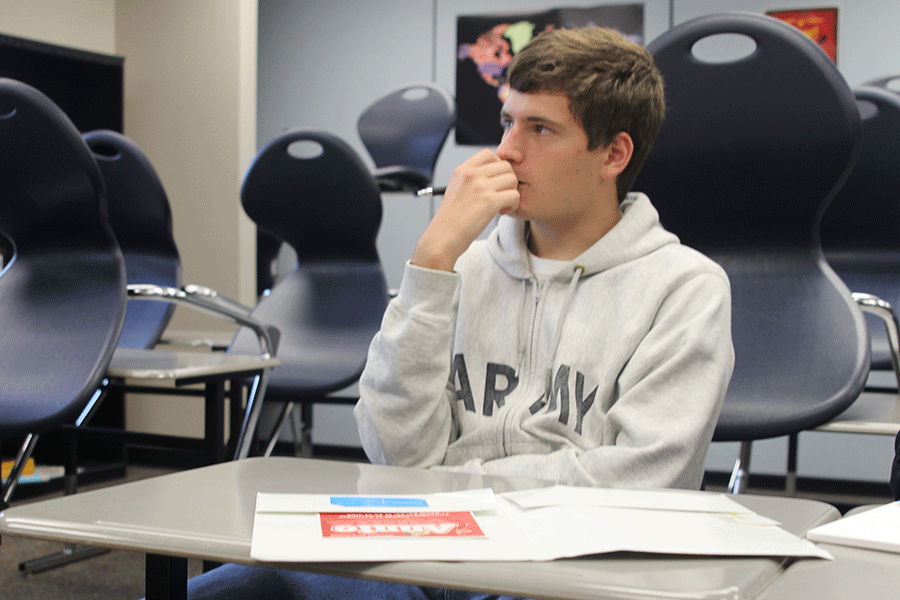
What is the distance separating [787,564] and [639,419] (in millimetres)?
445

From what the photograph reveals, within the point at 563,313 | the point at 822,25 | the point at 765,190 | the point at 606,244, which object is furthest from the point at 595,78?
the point at 822,25

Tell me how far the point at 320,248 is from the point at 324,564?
226 centimetres

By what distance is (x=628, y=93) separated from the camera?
120cm

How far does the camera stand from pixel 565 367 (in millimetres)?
1091

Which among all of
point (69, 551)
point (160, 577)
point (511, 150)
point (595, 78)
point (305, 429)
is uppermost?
point (595, 78)

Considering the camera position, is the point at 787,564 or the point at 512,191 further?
the point at 512,191

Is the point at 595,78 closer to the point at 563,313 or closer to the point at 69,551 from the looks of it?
the point at 563,313

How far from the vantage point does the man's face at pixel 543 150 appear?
115 cm

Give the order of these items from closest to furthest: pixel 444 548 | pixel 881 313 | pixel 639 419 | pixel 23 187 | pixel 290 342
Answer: pixel 444 548, pixel 639 419, pixel 881 313, pixel 23 187, pixel 290 342

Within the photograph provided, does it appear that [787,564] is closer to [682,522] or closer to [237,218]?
[682,522]

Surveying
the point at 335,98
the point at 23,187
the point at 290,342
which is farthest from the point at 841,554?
the point at 335,98

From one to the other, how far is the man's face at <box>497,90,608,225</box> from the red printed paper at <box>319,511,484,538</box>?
2.12ft

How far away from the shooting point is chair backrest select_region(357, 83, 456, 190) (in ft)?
10.5

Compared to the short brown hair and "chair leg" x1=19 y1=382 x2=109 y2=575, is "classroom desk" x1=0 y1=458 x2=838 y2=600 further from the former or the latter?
"chair leg" x1=19 y1=382 x2=109 y2=575
